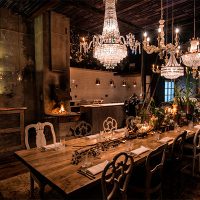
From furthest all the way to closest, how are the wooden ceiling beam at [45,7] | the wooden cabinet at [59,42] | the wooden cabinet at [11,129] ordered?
the wooden cabinet at [59,42] < the wooden ceiling beam at [45,7] < the wooden cabinet at [11,129]

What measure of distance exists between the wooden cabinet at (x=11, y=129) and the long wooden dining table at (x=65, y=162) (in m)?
2.31

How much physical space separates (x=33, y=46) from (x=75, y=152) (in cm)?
493

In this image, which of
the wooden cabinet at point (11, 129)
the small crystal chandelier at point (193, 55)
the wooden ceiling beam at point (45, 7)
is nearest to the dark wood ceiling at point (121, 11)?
the wooden ceiling beam at point (45, 7)

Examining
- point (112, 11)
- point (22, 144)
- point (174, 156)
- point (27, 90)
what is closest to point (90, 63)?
point (27, 90)

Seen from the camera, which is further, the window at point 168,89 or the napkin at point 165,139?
the window at point 168,89

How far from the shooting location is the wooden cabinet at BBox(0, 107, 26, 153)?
174 inches

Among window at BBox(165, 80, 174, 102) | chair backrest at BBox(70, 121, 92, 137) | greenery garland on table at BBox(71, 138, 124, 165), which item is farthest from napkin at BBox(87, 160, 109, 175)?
window at BBox(165, 80, 174, 102)

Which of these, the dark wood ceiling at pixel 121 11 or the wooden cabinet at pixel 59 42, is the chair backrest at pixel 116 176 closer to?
the dark wood ceiling at pixel 121 11

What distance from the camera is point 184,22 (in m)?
6.32

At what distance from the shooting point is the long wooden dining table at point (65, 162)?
1645 millimetres

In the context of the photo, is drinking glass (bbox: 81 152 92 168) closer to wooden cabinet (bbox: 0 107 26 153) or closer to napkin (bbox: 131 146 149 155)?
napkin (bbox: 131 146 149 155)

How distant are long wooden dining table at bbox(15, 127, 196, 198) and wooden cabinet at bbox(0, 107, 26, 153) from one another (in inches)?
91.0

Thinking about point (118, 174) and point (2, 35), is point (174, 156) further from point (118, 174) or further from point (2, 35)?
point (2, 35)

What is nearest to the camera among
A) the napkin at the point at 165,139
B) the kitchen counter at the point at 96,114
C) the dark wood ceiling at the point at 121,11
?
the napkin at the point at 165,139
